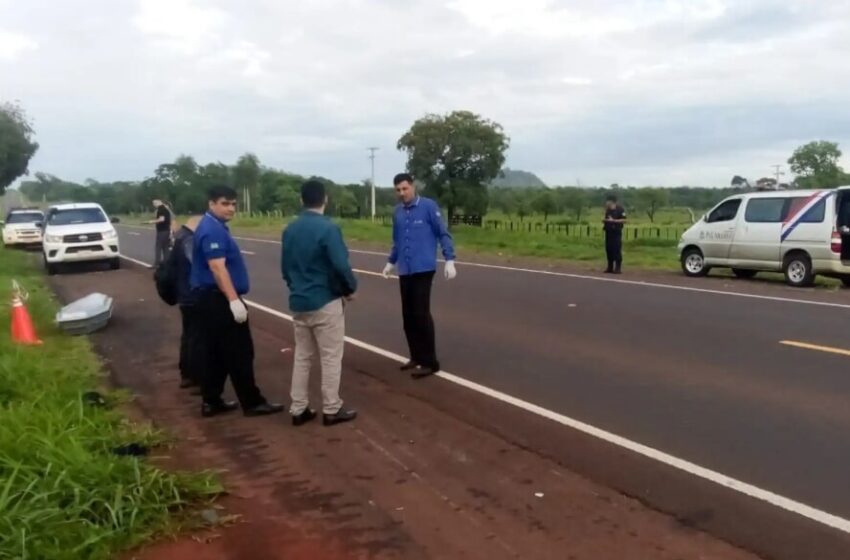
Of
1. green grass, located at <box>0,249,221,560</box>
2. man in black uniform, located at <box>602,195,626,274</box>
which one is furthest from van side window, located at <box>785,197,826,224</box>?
green grass, located at <box>0,249,221,560</box>

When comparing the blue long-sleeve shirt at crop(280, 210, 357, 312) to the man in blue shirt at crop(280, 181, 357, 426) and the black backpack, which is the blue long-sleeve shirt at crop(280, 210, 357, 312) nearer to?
the man in blue shirt at crop(280, 181, 357, 426)

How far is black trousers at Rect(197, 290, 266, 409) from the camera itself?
7359 millimetres

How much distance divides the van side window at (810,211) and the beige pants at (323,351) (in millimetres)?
12719

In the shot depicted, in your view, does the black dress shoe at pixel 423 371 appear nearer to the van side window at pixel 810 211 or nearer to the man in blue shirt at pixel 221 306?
the man in blue shirt at pixel 221 306

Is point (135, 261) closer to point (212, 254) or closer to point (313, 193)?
point (212, 254)

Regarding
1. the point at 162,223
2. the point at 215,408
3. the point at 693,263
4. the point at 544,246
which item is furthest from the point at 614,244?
the point at 215,408

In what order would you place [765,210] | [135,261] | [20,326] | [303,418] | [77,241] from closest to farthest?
[303,418] < [20,326] < [765,210] < [77,241] < [135,261]

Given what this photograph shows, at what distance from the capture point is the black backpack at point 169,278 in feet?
27.7

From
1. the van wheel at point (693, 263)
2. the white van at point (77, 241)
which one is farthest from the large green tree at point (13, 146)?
the van wheel at point (693, 263)

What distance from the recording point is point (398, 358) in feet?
32.2

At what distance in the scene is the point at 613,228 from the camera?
19.6 metres

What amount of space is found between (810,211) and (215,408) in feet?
43.5

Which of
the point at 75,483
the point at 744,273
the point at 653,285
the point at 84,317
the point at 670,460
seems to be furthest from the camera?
the point at 744,273

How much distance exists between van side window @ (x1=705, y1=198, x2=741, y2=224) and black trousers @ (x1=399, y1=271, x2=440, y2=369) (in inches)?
468
